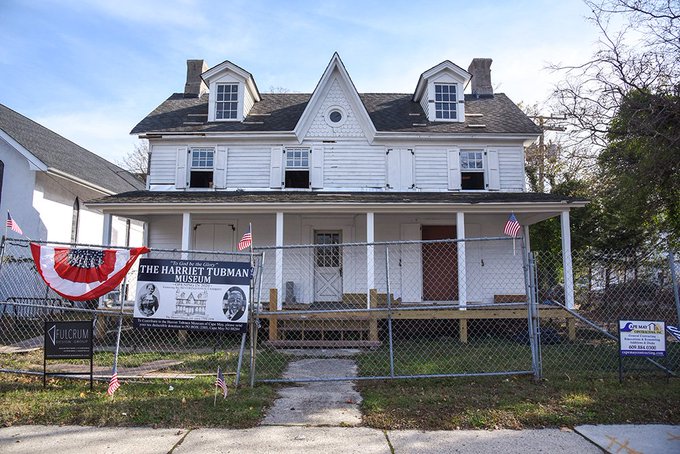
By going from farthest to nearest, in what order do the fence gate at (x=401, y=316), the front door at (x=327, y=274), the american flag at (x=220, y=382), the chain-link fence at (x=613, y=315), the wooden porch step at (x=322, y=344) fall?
1. the front door at (x=327, y=274)
2. the wooden porch step at (x=322, y=344)
3. the fence gate at (x=401, y=316)
4. the chain-link fence at (x=613, y=315)
5. the american flag at (x=220, y=382)

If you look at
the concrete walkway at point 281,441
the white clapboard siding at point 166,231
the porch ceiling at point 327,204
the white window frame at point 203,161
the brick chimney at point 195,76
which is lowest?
→ the concrete walkway at point 281,441

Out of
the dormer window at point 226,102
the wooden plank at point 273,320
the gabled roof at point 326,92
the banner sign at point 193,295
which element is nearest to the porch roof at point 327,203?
the wooden plank at point 273,320

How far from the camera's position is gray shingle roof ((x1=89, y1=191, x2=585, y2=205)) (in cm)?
1186

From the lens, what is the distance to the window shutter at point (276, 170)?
13953 mm

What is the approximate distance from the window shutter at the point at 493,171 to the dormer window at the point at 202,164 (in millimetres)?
8855

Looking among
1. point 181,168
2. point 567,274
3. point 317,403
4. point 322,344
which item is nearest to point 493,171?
point 567,274

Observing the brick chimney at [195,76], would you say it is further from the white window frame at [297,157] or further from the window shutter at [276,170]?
the white window frame at [297,157]

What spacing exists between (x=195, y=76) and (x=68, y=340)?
1336 centimetres

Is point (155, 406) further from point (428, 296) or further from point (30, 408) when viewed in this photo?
point (428, 296)

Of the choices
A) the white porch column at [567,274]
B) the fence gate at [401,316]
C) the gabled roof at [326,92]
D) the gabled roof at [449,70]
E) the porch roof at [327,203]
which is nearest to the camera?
the fence gate at [401,316]

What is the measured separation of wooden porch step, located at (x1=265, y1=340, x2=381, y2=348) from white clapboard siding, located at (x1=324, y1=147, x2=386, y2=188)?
546cm

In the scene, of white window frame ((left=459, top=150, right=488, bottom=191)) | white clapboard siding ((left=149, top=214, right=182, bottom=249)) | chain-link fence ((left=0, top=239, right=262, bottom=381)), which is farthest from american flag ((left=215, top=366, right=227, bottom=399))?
white window frame ((left=459, top=150, right=488, bottom=191))

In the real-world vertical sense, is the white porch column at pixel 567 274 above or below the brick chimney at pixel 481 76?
below

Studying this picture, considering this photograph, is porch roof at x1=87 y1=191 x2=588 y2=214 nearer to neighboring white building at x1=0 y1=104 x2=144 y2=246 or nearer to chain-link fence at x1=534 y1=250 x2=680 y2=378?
chain-link fence at x1=534 y1=250 x2=680 y2=378
